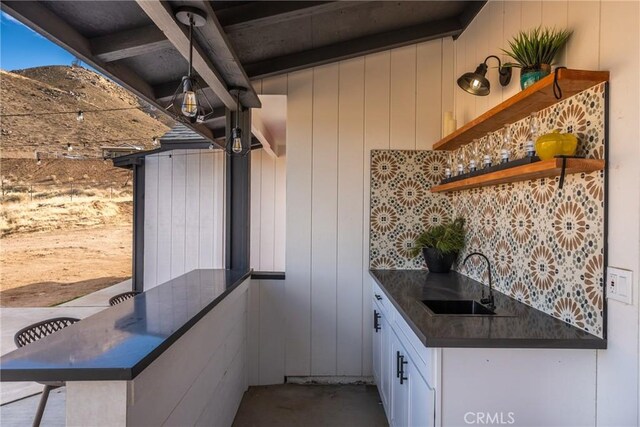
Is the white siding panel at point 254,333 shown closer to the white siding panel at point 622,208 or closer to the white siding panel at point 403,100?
the white siding panel at point 403,100

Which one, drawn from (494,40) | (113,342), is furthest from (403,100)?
(113,342)

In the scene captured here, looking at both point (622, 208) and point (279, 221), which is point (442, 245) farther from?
point (279, 221)

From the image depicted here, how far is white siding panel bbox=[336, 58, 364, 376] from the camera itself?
9.66 feet

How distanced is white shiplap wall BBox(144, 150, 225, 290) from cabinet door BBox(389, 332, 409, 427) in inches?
130

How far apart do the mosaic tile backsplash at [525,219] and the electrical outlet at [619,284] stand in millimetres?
51

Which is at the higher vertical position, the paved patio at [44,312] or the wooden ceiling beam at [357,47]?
the wooden ceiling beam at [357,47]

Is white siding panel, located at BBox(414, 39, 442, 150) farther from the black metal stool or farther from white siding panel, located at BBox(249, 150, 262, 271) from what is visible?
white siding panel, located at BBox(249, 150, 262, 271)

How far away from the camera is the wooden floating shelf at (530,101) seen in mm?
1361

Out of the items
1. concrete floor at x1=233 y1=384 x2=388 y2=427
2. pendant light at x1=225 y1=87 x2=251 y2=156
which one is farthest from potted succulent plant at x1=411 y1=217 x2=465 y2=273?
pendant light at x1=225 y1=87 x2=251 y2=156

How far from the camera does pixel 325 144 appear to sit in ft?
9.71

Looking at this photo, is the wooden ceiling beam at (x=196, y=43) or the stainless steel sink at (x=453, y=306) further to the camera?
the stainless steel sink at (x=453, y=306)

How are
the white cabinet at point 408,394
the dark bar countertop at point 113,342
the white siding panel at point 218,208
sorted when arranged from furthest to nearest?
the white siding panel at point 218,208 < the white cabinet at point 408,394 < the dark bar countertop at point 113,342

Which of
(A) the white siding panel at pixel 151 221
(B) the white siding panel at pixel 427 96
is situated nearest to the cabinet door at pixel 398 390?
(B) the white siding panel at pixel 427 96

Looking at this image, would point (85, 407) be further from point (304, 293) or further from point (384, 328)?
point (304, 293)
